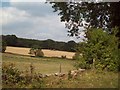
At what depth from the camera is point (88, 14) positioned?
2467 centimetres

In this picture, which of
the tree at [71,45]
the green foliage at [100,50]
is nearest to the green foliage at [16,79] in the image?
the green foliage at [100,50]

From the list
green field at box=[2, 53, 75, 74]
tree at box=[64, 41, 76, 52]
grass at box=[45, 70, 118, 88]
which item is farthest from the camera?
tree at box=[64, 41, 76, 52]

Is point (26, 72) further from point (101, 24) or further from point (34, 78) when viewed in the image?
point (101, 24)

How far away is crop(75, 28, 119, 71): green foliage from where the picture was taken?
704 inches

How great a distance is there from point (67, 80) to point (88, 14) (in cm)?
1108

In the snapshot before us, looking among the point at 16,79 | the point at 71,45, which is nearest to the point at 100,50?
the point at 71,45

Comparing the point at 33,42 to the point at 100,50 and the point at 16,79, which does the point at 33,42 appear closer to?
the point at 100,50

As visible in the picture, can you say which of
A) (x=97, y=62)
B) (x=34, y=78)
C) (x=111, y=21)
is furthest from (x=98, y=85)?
(x=111, y=21)

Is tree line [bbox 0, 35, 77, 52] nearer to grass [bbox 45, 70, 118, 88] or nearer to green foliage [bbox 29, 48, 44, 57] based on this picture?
green foliage [bbox 29, 48, 44, 57]

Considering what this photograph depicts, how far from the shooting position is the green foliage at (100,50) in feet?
58.6

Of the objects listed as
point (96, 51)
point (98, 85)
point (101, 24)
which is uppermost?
point (101, 24)

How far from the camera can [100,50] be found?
60.1 feet

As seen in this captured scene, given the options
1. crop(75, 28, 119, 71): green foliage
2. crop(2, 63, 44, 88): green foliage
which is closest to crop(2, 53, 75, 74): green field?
crop(2, 63, 44, 88): green foliage

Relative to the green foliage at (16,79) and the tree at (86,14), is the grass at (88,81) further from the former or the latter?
the tree at (86,14)
